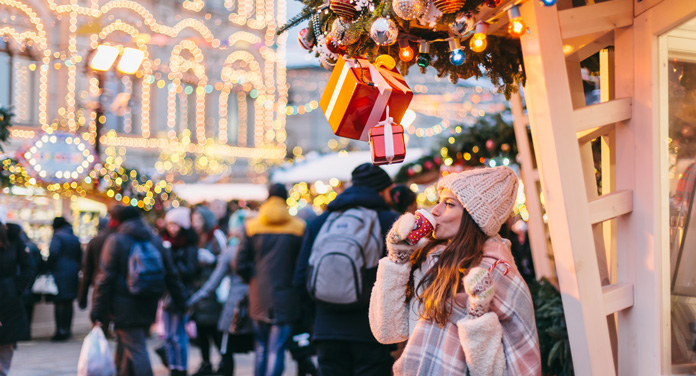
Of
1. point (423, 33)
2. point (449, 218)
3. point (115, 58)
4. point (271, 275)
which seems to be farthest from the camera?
point (115, 58)

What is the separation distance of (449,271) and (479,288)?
0.25 meters

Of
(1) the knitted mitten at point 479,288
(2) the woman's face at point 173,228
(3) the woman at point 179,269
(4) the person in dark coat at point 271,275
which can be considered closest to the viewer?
(1) the knitted mitten at point 479,288

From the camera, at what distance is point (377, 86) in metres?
3.24

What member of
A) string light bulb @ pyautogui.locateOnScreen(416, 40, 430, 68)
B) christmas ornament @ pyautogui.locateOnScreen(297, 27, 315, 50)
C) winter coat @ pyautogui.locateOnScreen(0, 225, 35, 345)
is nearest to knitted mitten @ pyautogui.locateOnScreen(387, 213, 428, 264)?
string light bulb @ pyautogui.locateOnScreen(416, 40, 430, 68)

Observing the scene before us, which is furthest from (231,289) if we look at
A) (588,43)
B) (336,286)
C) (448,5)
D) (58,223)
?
(58,223)

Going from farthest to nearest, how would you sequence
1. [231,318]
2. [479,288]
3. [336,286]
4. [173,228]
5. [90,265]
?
[173,228] → [90,265] → [231,318] → [336,286] → [479,288]

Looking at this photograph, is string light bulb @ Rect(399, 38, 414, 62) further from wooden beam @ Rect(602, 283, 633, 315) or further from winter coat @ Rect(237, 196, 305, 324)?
winter coat @ Rect(237, 196, 305, 324)

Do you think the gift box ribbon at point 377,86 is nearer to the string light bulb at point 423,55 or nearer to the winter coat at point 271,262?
the string light bulb at point 423,55

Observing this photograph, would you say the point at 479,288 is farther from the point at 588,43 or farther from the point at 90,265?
the point at 90,265

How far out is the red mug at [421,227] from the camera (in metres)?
2.95

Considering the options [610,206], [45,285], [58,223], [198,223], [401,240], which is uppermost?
[58,223]

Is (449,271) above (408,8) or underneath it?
underneath

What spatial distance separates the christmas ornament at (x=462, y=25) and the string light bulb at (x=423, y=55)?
1.09ft

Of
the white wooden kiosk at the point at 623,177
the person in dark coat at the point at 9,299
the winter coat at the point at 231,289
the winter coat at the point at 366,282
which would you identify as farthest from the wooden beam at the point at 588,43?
the person in dark coat at the point at 9,299
